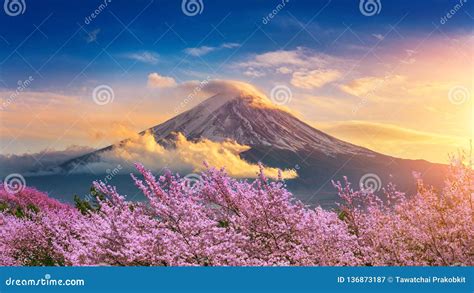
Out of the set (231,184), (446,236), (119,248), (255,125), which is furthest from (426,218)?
(255,125)

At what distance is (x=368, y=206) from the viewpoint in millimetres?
8711

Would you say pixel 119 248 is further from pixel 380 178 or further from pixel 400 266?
pixel 380 178
